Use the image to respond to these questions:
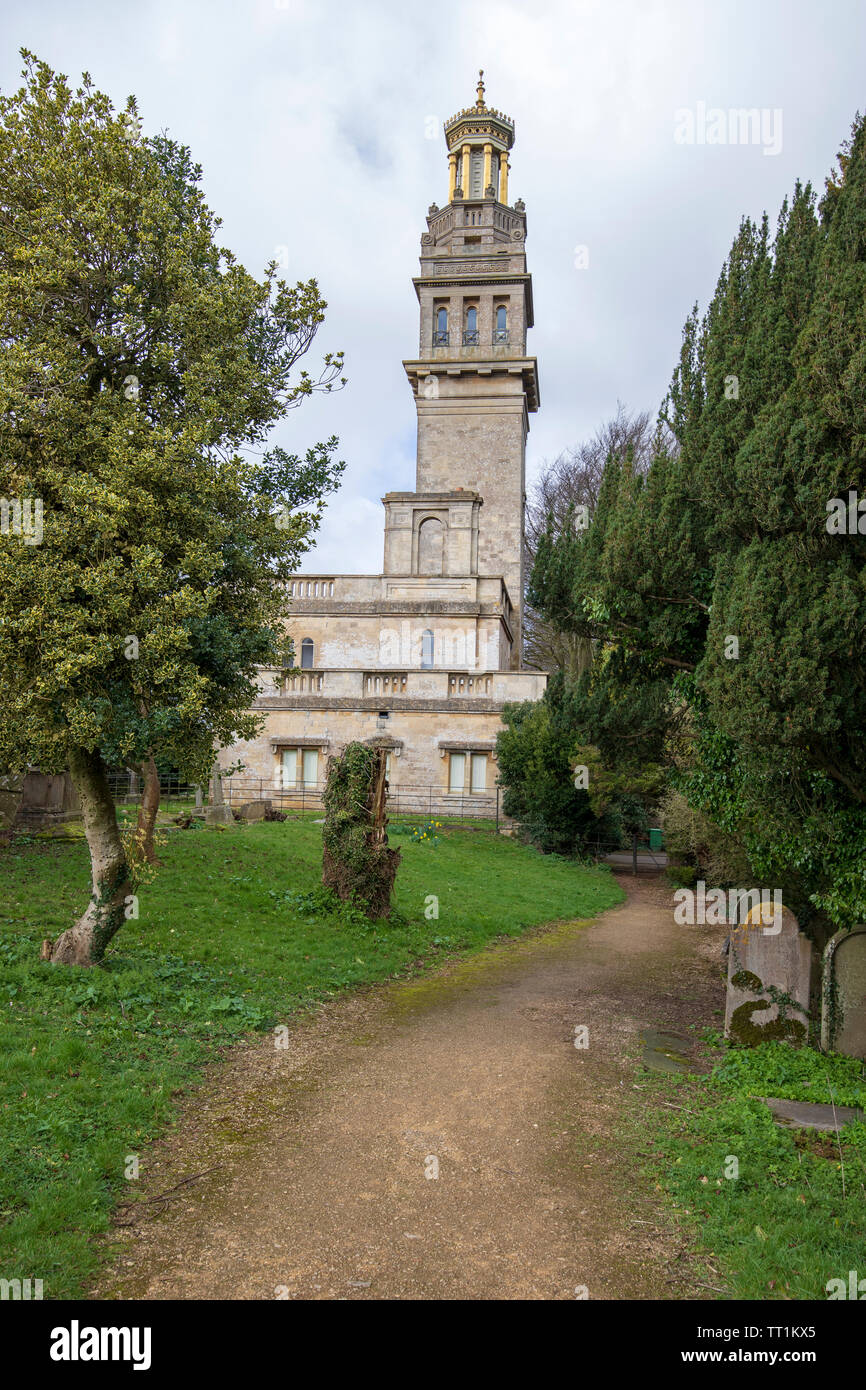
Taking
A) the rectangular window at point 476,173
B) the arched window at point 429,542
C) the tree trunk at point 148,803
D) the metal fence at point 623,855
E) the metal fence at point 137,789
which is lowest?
the metal fence at point 623,855

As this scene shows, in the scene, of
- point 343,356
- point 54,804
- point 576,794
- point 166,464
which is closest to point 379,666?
point 576,794

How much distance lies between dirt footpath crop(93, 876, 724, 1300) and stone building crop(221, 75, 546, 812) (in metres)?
16.7

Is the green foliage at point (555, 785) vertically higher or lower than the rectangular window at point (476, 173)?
lower

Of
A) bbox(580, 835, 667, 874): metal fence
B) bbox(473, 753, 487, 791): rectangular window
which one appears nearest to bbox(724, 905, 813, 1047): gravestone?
bbox(580, 835, 667, 874): metal fence

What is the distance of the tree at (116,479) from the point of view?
828 centimetres

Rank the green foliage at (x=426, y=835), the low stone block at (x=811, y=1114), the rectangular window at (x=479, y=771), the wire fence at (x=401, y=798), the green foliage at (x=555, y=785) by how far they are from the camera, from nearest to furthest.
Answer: the low stone block at (x=811, y=1114)
the green foliage at (x=426, y=835)
the green foliage at (x=555, y=785)
the wire fence at (x=401, y=798)
the rectangular window at (x=479, y=771)

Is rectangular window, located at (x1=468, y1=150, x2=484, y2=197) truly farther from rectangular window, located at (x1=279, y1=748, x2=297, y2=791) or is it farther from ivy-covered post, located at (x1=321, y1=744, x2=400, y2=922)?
ivy-covered post, located at (x1=321, y1=744, x2=400, y2=922)

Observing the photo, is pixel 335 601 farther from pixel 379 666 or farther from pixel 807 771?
pixel 807 771

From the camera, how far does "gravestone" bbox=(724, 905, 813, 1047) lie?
8914 mm

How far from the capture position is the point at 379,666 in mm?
32906

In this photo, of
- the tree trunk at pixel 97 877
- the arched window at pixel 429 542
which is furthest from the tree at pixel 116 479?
the arched window at pixel 429 542

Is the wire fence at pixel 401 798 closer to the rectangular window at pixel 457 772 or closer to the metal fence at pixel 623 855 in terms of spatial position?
the rectangular window at pixel 457 772

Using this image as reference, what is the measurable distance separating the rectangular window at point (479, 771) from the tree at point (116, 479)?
65.1 feet

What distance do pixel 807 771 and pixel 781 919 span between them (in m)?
2.37
